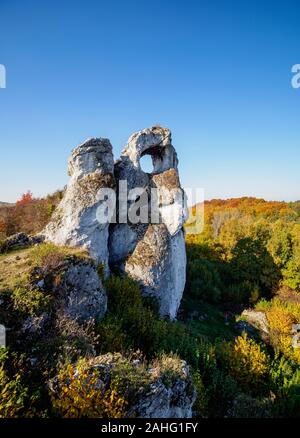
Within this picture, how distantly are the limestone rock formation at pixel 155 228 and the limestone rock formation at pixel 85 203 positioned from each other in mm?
1721

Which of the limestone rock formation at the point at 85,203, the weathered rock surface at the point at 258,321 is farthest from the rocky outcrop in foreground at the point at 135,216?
the weathered rock surface at the point at 258,321

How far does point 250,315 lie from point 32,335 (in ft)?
61.4

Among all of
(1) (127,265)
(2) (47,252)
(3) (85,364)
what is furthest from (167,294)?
(3) (85,364)

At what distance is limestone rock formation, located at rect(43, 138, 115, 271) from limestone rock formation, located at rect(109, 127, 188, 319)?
5.65ft

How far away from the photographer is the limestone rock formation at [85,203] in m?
14.6

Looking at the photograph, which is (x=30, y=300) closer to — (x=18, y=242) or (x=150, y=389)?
(x=150, y=389)

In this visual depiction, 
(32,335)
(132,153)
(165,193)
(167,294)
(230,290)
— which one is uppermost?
(132,153)

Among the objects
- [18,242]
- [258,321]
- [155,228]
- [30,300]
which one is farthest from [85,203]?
[258,321]

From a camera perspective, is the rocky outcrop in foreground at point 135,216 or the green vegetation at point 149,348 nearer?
the green vegetation at point 149,348

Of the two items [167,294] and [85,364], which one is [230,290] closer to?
[167,294]

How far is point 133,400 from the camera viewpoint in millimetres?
5914

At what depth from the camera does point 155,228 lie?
56.9 ft

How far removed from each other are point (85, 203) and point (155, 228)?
186 inches

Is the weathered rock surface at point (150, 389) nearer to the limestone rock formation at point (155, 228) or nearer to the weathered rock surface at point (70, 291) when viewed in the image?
the weathered rock surface at point (70, 291)
